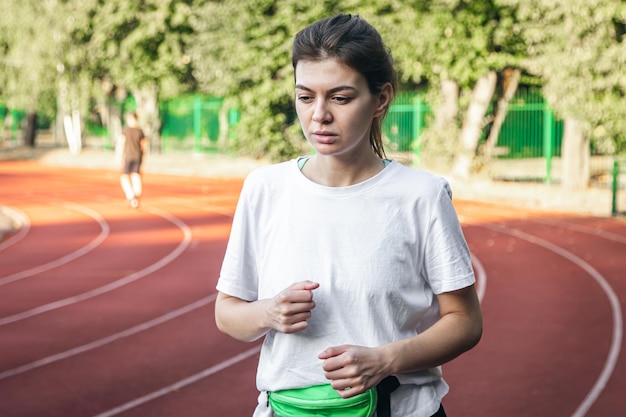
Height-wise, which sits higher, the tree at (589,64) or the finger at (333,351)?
the tree at (589,64)

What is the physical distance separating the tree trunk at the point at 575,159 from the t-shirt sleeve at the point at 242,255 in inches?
796

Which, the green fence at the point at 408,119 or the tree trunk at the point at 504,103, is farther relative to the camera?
the green fence at the point at 408,119

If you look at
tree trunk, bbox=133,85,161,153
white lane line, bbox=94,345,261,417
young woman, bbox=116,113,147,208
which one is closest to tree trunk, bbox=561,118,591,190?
young woman, bbox=116,113,147,208

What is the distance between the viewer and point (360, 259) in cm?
221

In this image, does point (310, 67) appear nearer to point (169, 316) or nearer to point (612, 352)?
point (612, 352)

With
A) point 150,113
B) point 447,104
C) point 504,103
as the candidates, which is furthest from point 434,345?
point 150,113

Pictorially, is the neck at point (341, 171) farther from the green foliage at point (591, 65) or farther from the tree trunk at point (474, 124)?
the tree trunk at point (474, 124)

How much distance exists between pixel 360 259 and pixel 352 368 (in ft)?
0.85

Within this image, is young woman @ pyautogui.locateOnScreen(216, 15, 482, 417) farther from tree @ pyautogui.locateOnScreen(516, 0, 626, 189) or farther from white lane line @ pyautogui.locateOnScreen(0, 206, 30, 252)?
tree @ pyautogui.locateOnScreen(516, 0, 626, 189)

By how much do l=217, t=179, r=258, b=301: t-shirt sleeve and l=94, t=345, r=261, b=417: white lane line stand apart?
4323mm

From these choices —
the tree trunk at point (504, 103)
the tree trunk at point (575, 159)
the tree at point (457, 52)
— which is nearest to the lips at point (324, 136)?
the tree trunk at point (575, 159)

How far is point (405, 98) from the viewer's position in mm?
29312

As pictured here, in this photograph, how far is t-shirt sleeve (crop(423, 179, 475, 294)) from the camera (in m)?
2.24

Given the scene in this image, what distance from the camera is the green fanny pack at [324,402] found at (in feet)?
7.14
